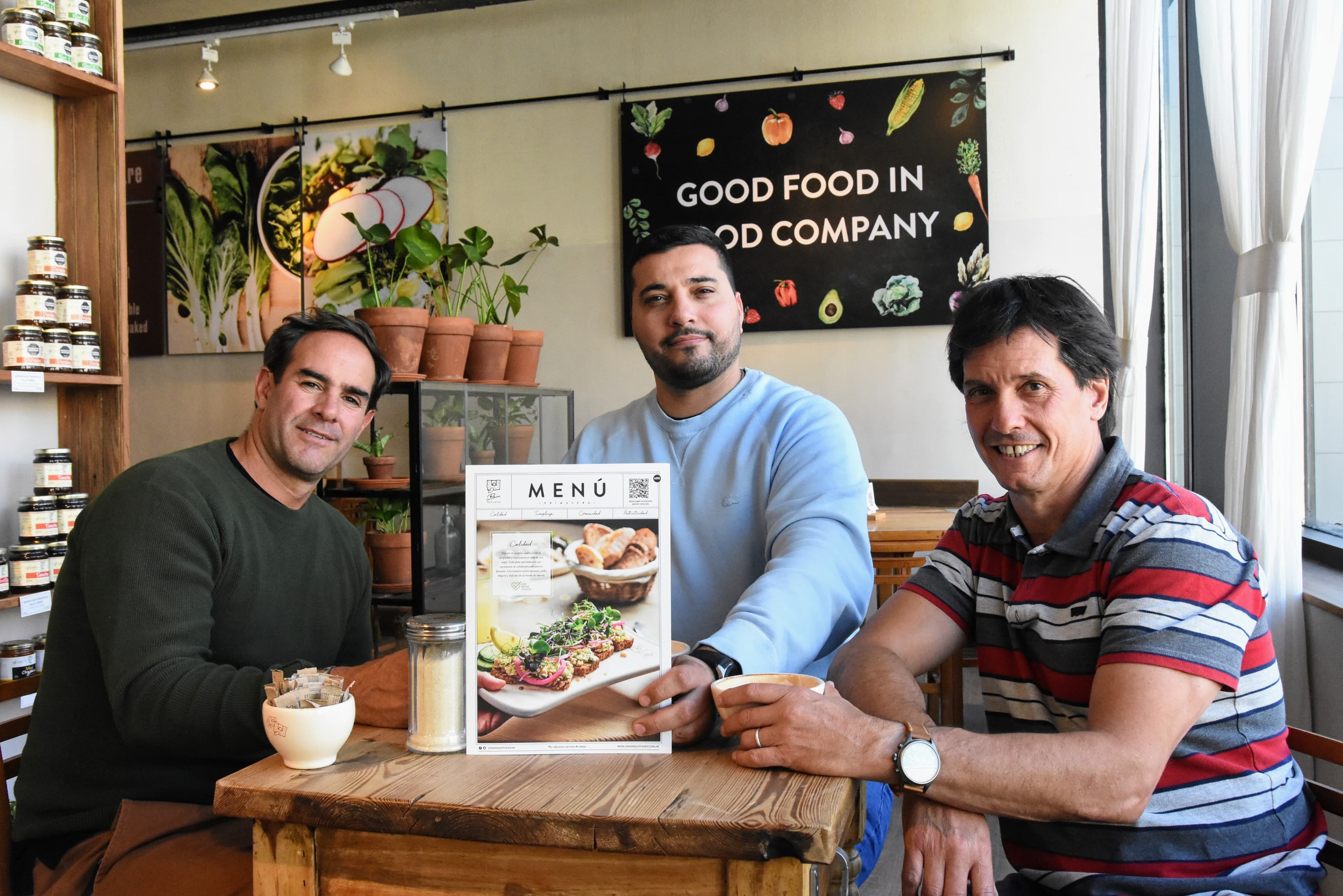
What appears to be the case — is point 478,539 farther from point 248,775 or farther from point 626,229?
point 626,229

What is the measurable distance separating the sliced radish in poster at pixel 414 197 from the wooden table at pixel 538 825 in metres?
4.29

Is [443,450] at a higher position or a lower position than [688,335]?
lower

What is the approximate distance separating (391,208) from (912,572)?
333 cm

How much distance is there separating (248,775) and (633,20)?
4.45 m

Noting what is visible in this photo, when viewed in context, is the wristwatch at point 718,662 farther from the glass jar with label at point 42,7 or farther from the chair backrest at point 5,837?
the glass jar with label at point 42,7

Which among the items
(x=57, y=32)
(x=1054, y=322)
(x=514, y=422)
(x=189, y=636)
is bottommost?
(x=189, y=636)

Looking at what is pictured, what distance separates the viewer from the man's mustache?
178 centimetres

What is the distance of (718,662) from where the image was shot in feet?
3.87

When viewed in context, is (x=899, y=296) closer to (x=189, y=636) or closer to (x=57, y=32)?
(x=57, y=32)

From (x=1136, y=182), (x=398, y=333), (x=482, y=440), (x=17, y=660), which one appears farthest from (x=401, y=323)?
(x=1136, y=182)

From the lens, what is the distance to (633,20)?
4.75m

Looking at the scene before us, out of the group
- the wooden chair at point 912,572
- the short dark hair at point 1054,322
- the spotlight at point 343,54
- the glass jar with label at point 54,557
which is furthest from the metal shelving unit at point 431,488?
the short dark hair at point 1054,322

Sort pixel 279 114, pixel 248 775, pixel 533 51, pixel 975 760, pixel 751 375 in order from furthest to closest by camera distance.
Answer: pixel 279 114
pixel 533 51
pixel 751 375
pixel 975 760
pixel 248 775

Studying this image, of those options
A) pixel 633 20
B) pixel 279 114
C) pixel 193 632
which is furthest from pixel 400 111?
pixel 193 632
